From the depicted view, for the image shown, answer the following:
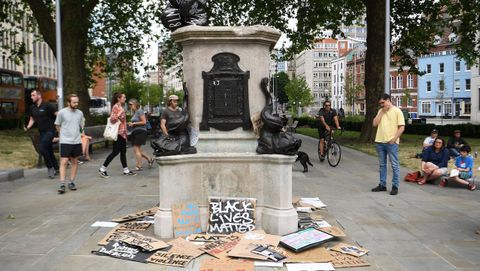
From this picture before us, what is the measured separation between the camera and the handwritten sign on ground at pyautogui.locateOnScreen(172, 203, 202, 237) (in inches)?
238

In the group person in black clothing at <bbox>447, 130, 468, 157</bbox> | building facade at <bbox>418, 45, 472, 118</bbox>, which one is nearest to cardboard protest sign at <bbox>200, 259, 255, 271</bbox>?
Answer: person in black clothing at <bbox>447, 130, 468, 157</bbox>

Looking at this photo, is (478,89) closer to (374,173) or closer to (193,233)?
(374,173)

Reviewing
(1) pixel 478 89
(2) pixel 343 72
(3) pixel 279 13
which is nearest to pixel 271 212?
(3) pixel 279 13

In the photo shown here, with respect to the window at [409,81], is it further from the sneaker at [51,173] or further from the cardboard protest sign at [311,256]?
the cardboard protest sign at [311,256]

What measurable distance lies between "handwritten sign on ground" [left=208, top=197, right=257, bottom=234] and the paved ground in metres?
1.12

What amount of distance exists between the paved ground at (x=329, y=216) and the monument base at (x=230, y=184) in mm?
930

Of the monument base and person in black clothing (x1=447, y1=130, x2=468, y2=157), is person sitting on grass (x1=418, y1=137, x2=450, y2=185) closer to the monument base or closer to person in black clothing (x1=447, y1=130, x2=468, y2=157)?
person in black clothing (x1=447, y1=130, x2=468, y2=157)

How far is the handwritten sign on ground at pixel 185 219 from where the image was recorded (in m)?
6.05

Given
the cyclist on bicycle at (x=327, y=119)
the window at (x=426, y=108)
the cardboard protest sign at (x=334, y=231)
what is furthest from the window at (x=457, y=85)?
the cardboard protest sign at (x=334, y=231)

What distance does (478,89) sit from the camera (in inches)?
2397

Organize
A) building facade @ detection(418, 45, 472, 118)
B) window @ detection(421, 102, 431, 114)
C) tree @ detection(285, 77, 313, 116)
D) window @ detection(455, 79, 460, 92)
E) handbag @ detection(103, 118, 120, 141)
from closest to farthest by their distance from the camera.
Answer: handbag @ detection(103, 118, 120, 141)
building facade @ detection(418, 45, 472, 118)
window @ detection(455, 79, 460, 92)
tree @ detection(285, 77, 313, 116)
window @ detection(421, 102, 431, 114)

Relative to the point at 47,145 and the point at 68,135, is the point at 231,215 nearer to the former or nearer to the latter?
the point at 68,135

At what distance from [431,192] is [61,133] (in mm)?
7535

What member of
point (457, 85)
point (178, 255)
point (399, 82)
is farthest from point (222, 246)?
point (399, 82)
